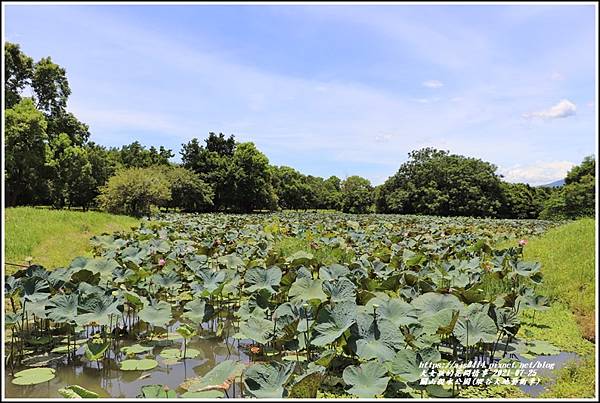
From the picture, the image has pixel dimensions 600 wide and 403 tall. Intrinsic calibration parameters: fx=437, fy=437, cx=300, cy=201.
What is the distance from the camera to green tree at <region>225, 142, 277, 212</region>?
40.7 metres

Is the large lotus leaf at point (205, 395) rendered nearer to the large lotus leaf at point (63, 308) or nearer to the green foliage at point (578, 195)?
the large lotus leaf at point (63, 308)

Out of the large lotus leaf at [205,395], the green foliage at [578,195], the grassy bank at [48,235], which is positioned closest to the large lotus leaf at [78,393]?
the large lotus leaf at [205,395]

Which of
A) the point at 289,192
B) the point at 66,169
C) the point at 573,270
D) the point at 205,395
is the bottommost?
the point at 205,395

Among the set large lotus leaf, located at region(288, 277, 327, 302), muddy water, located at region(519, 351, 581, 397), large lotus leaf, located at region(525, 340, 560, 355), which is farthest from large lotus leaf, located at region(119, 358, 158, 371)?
large lotus leaf, located at region(525, 340, 560, 355)

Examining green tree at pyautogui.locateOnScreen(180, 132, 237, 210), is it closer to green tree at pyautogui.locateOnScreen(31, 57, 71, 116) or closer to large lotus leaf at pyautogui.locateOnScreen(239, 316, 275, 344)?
green tree at pyautogui.locateOnScreen(31, 57, 71, 116)

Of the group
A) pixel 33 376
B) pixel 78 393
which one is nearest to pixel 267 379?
pixel 78 393

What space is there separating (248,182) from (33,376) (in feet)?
121

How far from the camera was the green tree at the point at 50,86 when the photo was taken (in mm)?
28484

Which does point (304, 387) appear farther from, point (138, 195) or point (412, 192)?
point (412, 192)

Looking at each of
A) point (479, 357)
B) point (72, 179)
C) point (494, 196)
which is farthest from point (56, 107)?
point (494, 196)

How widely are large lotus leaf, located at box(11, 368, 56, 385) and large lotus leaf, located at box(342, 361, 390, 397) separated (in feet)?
9.88

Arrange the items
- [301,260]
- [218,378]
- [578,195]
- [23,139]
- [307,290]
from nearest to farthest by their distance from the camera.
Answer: [218,378] → [307,290] → [301,260] → [23,139] → [578,195]

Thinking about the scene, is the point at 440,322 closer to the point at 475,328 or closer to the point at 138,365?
the point at 475,328

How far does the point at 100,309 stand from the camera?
4613 mm
